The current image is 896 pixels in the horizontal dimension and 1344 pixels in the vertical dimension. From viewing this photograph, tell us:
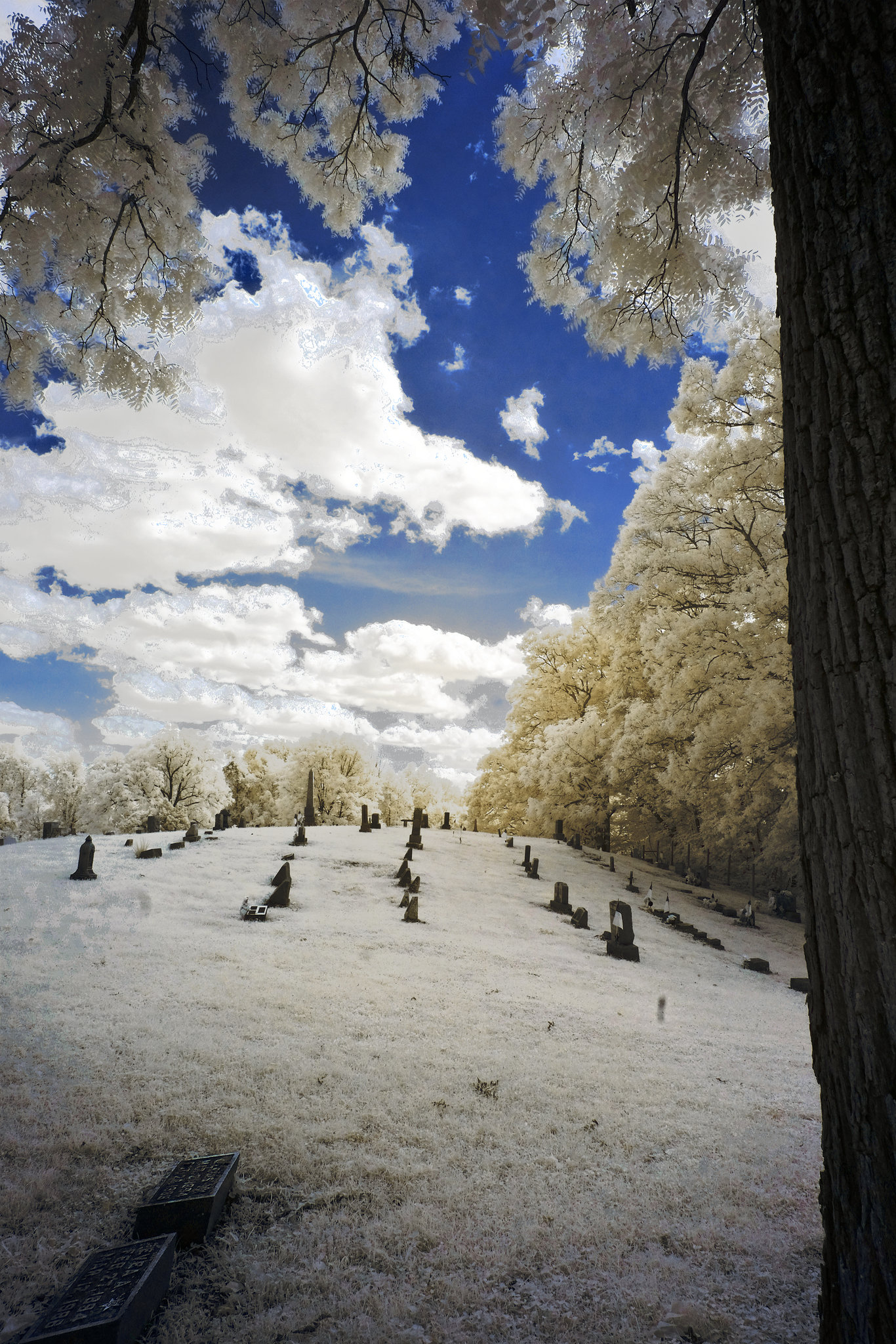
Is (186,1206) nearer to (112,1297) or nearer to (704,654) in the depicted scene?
(112,1297)

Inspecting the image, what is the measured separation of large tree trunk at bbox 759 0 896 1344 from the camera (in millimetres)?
1217

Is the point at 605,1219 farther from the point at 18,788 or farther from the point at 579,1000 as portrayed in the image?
the point at 18,788

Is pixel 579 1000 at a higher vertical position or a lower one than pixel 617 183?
lower

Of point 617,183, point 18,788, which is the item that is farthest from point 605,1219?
point 18,788

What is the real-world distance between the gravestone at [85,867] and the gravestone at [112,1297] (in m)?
7.70

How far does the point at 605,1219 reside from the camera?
2.38 meters

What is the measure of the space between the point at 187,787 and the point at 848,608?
118 ft

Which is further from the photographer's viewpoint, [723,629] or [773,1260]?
[723,629]

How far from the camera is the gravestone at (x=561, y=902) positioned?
992 centimetres

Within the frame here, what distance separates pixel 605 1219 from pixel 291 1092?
1752 mm

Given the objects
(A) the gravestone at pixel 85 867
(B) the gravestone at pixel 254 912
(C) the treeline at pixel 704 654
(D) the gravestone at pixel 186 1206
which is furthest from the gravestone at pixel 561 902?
(D) the gravestone at pixel 186 1206

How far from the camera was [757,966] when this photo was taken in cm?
865

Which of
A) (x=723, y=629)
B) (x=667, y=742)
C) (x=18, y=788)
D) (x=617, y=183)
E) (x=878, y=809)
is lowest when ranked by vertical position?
(x=18, y=788)

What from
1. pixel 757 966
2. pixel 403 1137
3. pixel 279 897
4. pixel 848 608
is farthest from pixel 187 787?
pixel 848 608
